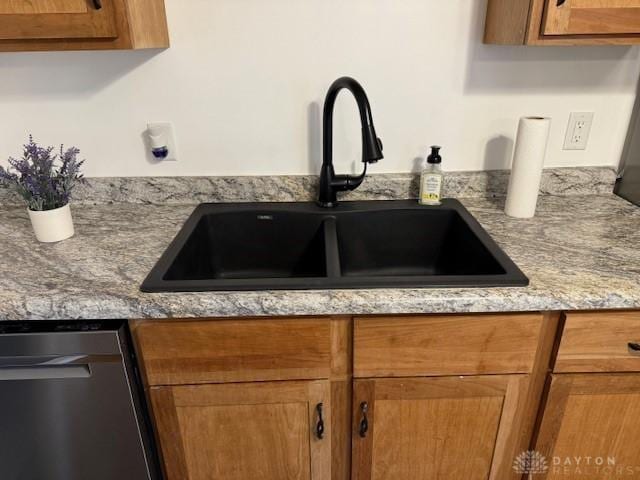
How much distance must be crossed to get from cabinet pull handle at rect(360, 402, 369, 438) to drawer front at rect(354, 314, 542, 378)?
3.1 inches

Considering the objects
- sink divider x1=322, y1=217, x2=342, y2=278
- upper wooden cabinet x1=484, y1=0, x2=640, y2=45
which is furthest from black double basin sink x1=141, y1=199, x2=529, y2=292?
upper wooden cabinet x1=484, y1=0, x2=640, y2=45

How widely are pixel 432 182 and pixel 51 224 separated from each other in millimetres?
1031

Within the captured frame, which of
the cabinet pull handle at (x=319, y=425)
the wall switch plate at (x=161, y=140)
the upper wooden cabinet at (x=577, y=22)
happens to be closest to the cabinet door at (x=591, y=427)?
the cabinet pull handle at (x=319, y=425)

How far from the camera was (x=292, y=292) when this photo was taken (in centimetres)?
92

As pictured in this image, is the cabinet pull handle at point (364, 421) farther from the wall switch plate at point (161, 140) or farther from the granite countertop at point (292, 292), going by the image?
the wall switch plate at point (161, 140)

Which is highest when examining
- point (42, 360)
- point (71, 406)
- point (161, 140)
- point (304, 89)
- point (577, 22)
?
point (577, 22)

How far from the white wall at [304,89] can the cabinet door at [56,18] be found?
1.00 ft

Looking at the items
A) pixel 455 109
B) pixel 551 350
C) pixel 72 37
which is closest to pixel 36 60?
pixel 72 37

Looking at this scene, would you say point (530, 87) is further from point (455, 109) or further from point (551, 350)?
point (551, 350)

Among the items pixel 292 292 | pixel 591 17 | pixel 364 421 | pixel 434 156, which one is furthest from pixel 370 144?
pixel 364 421

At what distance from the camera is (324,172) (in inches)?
50.9

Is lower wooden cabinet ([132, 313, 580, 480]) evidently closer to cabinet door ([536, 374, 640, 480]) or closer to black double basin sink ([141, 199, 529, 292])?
cabinet door ([536, 374, 640, 480])

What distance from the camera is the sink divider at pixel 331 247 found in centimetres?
100

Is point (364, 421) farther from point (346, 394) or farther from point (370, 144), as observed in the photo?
point (370, 144)
